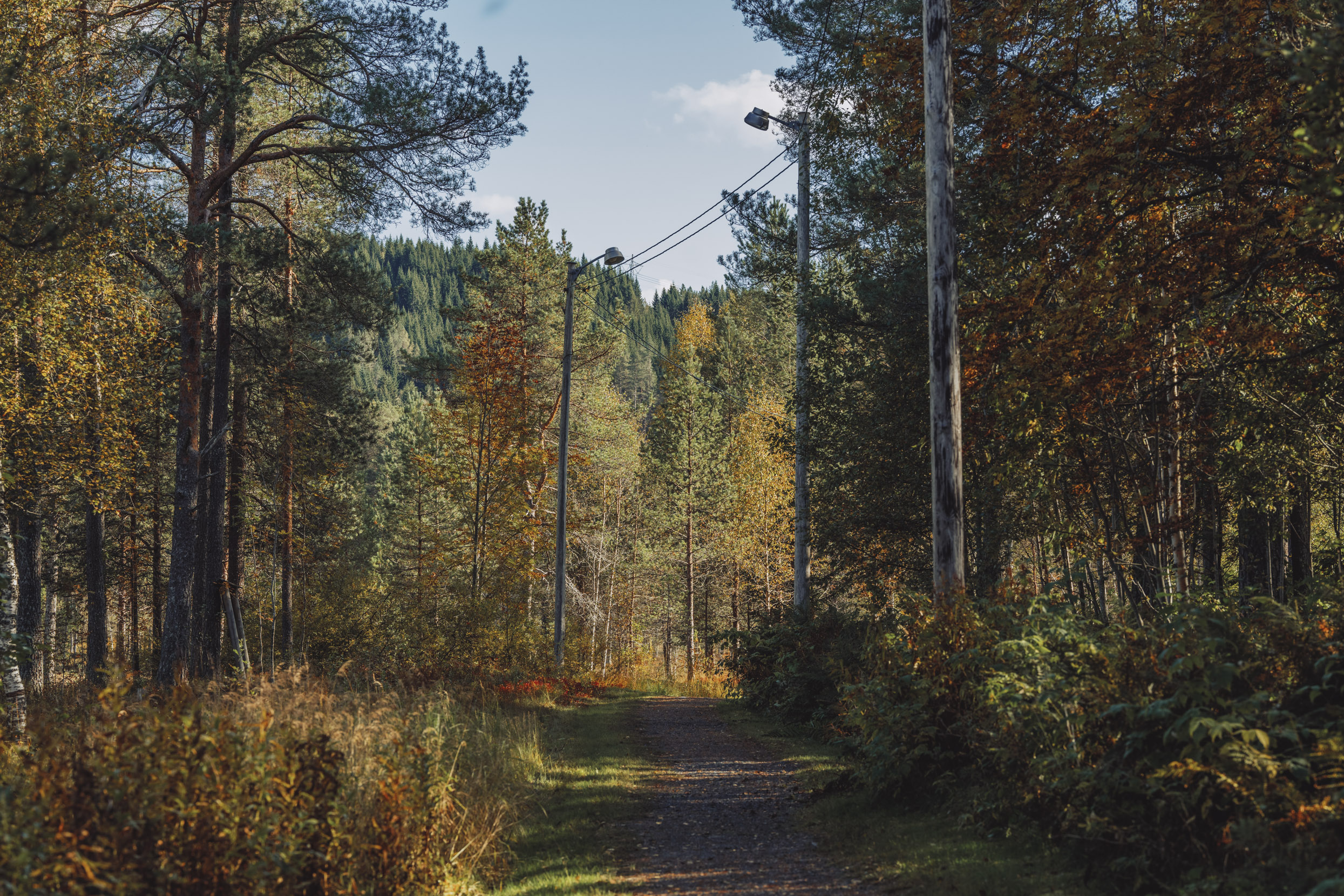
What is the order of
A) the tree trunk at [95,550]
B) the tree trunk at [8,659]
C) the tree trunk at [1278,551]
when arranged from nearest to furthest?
the tree trunk at [8,659] < the tree trunk at [1278,551] < the tree trunk at [95,550]

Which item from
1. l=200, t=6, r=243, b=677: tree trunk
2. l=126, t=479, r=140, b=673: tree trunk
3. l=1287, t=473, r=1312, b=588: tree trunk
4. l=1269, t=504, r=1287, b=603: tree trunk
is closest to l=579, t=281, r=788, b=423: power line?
l=1269, t=504, r=1287, b=603: tree trunk

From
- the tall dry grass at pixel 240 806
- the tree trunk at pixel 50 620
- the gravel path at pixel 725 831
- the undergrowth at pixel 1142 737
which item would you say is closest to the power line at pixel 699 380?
the gravel path at pixel 725 831

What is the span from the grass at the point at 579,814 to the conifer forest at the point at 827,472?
73mm

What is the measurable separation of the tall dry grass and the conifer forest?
29 millimetres

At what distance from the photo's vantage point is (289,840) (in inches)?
158

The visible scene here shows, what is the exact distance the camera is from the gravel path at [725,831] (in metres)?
5.68

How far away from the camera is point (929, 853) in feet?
18.6

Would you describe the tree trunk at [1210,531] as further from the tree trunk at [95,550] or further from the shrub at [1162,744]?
the tree trunk at [95,550]

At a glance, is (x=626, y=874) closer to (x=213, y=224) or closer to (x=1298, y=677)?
(x=1298, y=677)

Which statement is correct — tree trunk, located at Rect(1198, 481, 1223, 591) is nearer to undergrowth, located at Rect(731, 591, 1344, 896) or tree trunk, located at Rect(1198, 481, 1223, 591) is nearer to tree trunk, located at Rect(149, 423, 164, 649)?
undergrowth, located at Rect(731, 591, 1344, 896)

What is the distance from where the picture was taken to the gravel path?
5676mm

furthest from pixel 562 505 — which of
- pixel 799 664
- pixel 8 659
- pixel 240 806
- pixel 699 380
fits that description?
pixel 240 806

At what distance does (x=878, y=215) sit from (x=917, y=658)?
10618mm

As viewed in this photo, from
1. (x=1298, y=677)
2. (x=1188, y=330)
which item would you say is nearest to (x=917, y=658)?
(x=1298, y=677)
